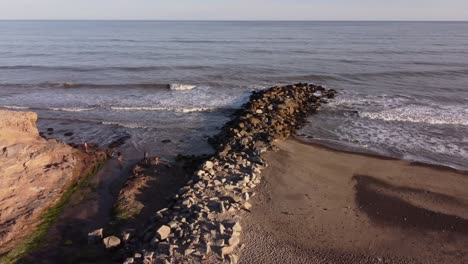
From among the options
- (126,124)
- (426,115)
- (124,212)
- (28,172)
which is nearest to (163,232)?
(124,212)

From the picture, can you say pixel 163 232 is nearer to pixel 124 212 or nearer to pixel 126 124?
pixel 124 212

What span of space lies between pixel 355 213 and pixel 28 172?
1048cm

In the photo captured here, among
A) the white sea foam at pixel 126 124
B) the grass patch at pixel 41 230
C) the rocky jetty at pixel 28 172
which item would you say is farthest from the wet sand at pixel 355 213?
the white sea foam at pixel 126 124

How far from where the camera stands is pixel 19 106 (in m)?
23.8

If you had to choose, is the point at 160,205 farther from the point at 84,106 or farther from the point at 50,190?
the point at 84,106

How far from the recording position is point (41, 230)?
10.3 m

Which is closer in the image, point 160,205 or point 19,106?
point 160,205

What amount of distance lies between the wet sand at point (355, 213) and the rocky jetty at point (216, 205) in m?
0.50

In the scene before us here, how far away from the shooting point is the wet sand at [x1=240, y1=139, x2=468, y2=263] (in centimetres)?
908

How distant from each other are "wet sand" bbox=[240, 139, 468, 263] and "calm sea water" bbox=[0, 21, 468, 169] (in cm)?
249

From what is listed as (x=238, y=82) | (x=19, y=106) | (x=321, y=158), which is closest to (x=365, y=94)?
(x=238, y=82)

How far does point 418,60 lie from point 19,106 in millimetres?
37745

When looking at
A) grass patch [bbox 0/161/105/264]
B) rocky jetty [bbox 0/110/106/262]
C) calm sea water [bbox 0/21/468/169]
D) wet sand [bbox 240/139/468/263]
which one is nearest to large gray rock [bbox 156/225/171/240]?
wet sand [bbox 240/139/468/263]

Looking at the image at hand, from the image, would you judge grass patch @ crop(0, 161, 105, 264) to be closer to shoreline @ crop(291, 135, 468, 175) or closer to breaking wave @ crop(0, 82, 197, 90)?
shoreline @ crop(291, 135, 468, 175)
